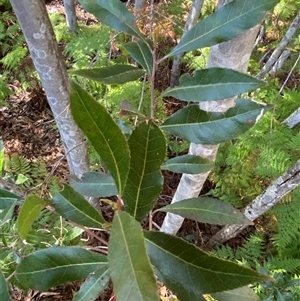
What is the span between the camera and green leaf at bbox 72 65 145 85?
81cm

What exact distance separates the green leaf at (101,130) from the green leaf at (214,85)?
355mm

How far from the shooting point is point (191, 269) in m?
0.67

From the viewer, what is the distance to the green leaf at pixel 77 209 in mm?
813

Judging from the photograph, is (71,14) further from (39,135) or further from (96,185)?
(96,185)

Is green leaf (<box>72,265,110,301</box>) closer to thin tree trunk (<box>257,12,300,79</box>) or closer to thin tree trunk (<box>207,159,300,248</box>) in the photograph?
thin tree trunk (<box>207,159,300,248</box>)

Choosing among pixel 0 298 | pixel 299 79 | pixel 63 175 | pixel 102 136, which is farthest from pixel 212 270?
pixel 299 79

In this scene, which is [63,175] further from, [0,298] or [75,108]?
[75,108]

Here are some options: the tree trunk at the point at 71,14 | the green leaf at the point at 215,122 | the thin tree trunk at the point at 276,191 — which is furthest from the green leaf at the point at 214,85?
the tree trunk at the point at 71,14

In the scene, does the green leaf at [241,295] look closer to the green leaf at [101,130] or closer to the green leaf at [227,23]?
the green leaf at [101,130]

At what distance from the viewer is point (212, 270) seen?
0.63 meters

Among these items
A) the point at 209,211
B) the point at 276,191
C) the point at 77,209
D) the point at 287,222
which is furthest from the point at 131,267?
the point at 287,222

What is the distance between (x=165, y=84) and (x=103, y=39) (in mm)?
785

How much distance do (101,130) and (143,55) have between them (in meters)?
0.45

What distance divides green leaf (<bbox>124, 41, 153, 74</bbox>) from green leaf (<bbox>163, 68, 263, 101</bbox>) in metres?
0.10
